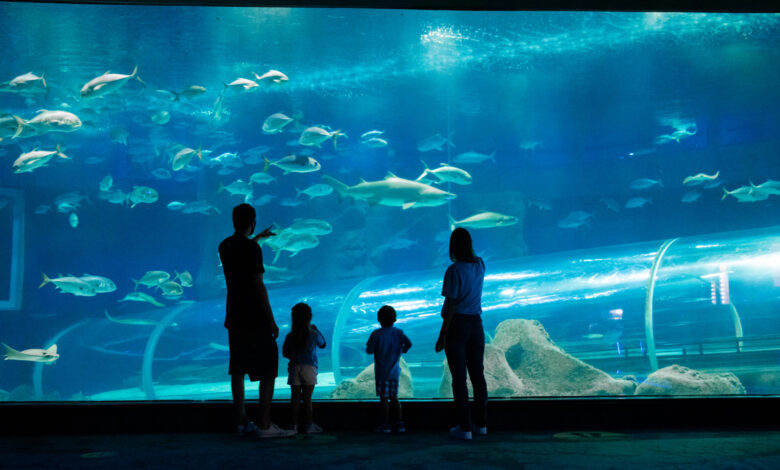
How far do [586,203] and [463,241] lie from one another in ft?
38.2

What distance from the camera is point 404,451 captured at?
10.4 ft

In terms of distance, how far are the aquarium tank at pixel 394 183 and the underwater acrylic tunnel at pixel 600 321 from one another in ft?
0.14

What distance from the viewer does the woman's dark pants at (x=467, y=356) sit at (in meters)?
3.61

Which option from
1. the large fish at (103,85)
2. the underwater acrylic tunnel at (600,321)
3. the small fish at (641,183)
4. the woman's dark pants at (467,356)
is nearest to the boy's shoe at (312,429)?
the woman's dark pants at (467,356)

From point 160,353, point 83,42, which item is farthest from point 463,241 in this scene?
point 83,42

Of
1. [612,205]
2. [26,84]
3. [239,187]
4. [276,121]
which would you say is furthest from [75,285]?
[612,205]

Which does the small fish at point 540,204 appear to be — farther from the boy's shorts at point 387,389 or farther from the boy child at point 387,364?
the boy's shorts at point 387,389

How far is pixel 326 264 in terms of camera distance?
40.3ft

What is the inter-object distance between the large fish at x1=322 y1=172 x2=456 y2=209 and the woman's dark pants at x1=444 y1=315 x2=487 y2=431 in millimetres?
4326

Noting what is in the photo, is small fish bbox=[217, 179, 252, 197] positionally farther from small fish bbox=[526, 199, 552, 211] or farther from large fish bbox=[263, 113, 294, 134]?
small fish bbox=[526, 199, 552, 211]

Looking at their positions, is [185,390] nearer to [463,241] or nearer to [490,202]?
[490,202]

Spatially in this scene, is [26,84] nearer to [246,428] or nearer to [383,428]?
[246,428]

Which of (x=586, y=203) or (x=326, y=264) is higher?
(x=586, y=203)

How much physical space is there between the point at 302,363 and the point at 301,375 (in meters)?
0.08
